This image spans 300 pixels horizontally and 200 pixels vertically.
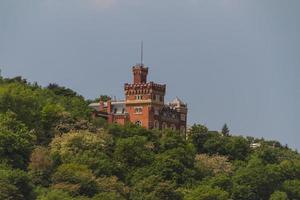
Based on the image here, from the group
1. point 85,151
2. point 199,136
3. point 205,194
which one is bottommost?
point 205,194

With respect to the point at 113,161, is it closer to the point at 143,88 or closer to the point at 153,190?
the point at 153,190

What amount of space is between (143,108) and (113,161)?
72.2ft

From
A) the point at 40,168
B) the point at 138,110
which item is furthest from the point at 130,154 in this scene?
the point at 138,110

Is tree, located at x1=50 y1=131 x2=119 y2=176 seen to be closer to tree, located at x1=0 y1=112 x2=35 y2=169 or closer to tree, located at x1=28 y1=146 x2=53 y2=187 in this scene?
tree, located at x1=0 y1=112 x2=35 y2=169

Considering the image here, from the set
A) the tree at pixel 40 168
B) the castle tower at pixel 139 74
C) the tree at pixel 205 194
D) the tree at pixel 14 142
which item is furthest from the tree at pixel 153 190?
the castle tower at pixel 139 74

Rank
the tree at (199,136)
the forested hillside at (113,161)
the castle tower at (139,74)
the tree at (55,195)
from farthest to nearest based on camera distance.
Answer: the castle tower at (139,74) < the tree at (199,136) < the forested hillside at (113,161) < the tree at (55,195)

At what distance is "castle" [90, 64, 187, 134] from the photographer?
398 ft

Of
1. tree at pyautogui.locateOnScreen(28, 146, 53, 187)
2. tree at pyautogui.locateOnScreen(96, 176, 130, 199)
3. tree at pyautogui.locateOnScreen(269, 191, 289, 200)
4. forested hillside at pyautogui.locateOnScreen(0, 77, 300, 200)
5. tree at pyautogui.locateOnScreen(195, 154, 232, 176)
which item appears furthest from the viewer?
tree at pyautogui.locateOnScreen(195, 154, 232, 176)

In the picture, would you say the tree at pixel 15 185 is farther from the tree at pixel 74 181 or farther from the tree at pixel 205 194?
the tree at pixel 205 194

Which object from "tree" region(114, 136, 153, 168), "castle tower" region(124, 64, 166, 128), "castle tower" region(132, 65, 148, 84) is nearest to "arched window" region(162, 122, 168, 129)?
"castle tower" region(124, 64, 166, 128)

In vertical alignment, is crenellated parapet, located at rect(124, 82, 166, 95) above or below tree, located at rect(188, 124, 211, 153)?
above

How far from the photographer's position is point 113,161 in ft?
330

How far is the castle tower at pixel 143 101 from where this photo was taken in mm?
121250

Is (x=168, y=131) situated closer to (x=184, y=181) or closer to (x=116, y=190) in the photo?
(x=184, y=181)
